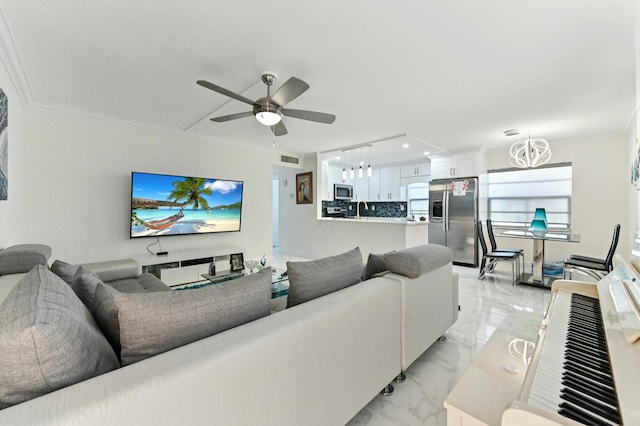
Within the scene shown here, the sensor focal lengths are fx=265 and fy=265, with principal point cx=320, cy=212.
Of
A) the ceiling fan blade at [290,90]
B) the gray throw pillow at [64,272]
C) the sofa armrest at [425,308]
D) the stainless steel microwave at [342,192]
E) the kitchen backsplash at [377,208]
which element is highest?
the ceiling fan blade at [290,90]

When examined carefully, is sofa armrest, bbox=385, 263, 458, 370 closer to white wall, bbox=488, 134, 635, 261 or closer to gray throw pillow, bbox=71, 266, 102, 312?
gray throw pillow, bbox=71, 266, 102, 312

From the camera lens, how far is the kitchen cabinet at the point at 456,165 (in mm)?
5113

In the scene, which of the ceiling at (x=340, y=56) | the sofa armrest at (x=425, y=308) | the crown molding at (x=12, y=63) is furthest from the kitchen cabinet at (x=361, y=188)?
the crown molding at (x=12, y=63)

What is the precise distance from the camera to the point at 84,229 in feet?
10.9

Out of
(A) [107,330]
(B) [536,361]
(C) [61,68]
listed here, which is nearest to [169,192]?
(C) [61,68]

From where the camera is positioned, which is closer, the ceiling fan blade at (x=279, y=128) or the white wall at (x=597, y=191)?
the ceiling fan blade at (x=279, y=128)

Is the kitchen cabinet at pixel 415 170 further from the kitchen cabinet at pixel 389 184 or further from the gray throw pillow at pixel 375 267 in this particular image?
the gray throw pillow at pixel 375 267

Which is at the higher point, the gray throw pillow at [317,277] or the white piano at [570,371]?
the gray throw pillow at [317,277]

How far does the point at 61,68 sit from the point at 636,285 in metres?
3.96

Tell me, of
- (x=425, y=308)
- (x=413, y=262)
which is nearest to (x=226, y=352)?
(x=413, y=262)

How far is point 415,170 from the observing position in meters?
6.40

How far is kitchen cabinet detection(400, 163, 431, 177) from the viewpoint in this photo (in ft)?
20.5

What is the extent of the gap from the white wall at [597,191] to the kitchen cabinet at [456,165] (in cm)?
125

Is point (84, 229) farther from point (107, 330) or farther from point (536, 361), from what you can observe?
point (536, 361)
